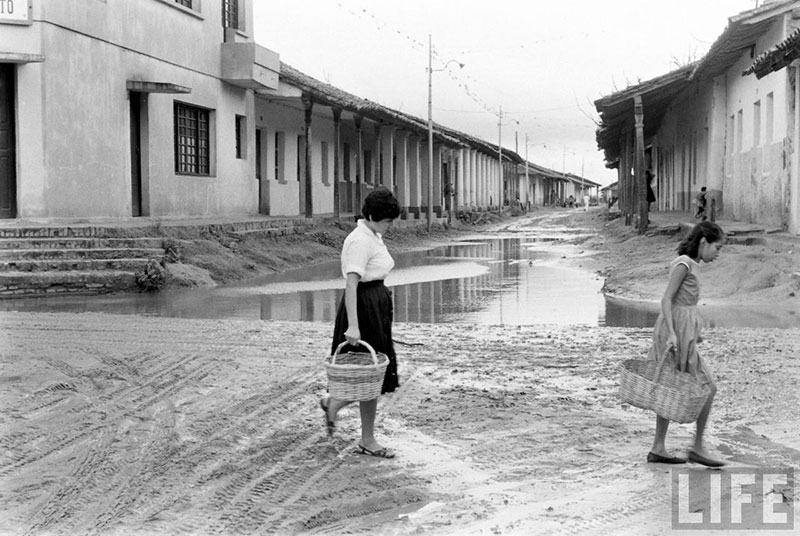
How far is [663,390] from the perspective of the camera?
5.41 meters

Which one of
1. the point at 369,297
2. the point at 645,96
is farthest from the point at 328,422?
the point at 645,96

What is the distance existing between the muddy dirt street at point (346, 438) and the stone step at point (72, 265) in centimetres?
475

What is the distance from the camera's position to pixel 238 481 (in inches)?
202

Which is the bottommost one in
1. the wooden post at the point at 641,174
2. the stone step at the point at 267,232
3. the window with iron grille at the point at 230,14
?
the stone step at the point at 267,232

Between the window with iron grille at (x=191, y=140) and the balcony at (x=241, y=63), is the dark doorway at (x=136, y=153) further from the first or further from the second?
the balcony at (x=241, y=63)

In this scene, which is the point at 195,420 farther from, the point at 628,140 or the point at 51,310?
the point at 628,140

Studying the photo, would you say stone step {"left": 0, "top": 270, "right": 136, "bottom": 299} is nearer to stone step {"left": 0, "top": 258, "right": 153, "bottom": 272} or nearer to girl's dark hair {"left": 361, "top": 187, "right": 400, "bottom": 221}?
stone step {"left": 0, "top": 258, "right": 153, "bottom": 272}

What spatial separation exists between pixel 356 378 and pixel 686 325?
1883 millimetres

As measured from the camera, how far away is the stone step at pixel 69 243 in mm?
14910

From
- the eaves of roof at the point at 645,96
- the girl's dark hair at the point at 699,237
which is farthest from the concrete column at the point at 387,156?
the girl's dark hair at the point at 699,237

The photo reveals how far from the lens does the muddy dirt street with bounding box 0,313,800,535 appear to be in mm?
4637

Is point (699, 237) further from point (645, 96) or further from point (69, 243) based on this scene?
point (645, 96)

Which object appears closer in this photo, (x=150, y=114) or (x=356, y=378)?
(x=356, y=378)

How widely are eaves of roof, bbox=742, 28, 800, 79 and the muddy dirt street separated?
6.39 meters
